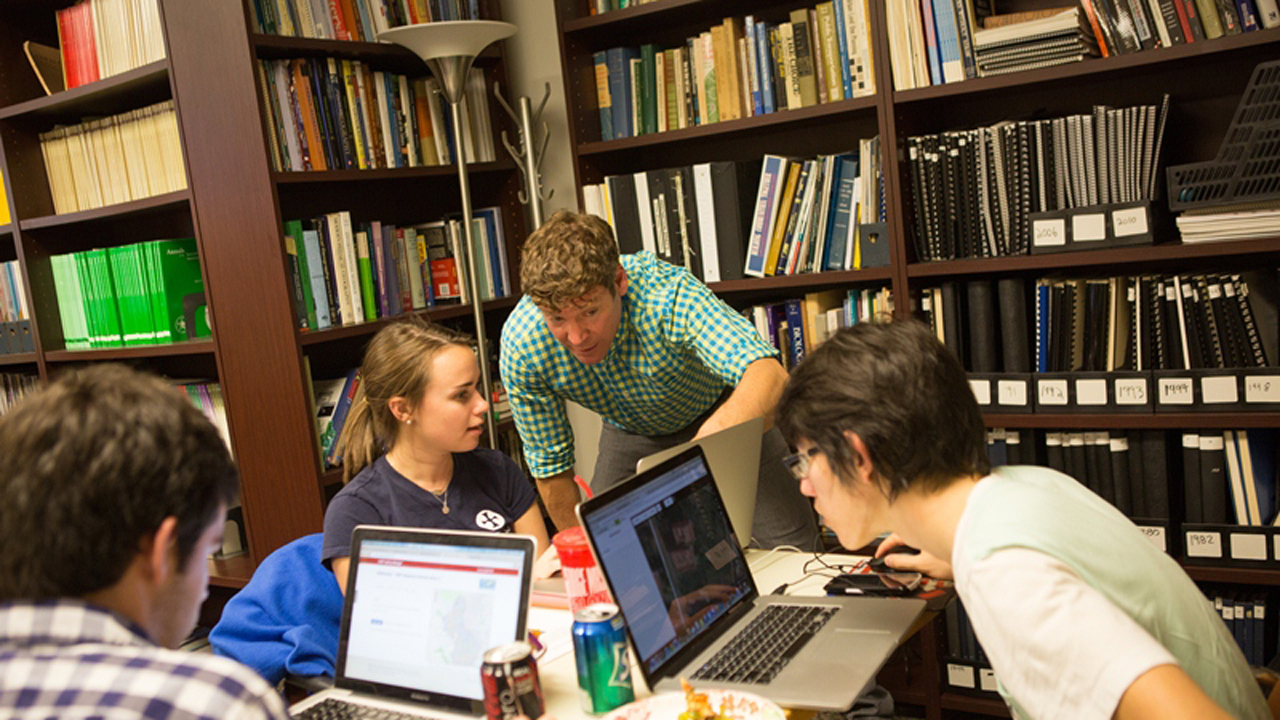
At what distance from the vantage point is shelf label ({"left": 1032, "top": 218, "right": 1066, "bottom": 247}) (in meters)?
2.46

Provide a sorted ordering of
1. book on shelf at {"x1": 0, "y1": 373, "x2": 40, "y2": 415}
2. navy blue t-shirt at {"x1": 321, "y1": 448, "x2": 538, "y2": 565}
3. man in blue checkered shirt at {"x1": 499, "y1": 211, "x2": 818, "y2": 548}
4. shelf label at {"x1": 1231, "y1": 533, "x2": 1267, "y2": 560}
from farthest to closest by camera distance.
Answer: book on shelf at {"x1": 0, "y1": 373, "x2": 40, "y2": 415} → shelf label at {"x1": 1231, "y1": 533, "x2": 1267, "y2": 560} → man in blue checkered shirt at {"x1": 499, "y1": 211, "x2": 818, "y2": 548} → navy blue t-shirt at {"x1": 321, "y1": 448, "x2": 538, "y2": 565}

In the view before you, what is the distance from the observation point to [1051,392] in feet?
8.29

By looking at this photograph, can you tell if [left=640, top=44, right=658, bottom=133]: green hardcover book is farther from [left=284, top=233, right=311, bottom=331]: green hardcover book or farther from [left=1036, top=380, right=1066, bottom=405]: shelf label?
[left=1036, top=380, right=1066, bottom=405]: shelf label

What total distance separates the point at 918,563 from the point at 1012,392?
106 centimetres

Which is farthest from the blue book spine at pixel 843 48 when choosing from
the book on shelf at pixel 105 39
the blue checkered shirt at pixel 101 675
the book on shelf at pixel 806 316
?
the blue checkered shirt at pixel 101 675

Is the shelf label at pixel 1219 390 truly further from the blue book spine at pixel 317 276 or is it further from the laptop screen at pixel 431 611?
the blue book spine at pixel 317 276

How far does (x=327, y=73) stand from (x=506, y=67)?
2.30 ft

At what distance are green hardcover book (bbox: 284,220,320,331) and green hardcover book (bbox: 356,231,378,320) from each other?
0.61 feet

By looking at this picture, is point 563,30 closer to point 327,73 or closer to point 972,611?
point 327,73

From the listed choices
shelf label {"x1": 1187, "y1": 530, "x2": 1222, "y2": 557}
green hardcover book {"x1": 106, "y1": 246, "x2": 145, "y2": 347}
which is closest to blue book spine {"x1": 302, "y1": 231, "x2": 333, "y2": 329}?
green hardcover book {"x1": 106, "y1": 246, "x2": 145, "y2": 347}

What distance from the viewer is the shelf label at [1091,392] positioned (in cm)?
246

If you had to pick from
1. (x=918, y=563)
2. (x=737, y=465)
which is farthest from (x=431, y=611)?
(x=918, y=563)

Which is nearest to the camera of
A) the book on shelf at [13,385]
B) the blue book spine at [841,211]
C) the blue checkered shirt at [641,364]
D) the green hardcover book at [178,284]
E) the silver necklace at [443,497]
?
the silver necklace at [443,497]

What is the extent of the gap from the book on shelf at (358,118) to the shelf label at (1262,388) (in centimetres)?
220
